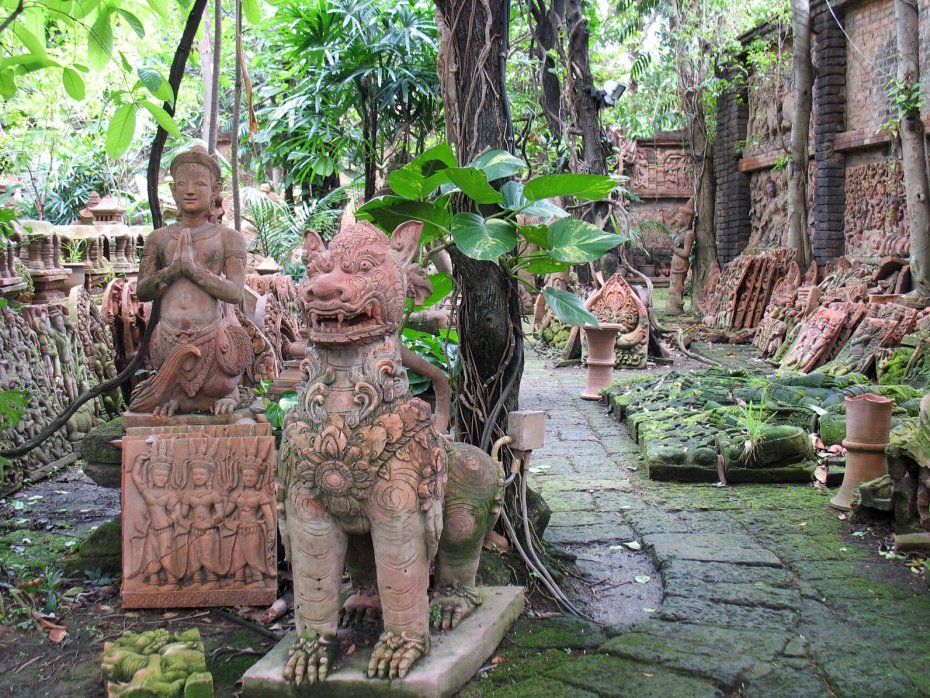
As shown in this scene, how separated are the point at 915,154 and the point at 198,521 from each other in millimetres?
9596

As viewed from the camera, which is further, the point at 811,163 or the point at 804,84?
the point at 811,163

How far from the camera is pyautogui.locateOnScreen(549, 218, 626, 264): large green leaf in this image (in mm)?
3348

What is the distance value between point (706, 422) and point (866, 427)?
173cm

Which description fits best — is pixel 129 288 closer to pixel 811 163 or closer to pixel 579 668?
pixel 579 668

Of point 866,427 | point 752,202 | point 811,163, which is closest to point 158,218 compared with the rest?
point 866,427

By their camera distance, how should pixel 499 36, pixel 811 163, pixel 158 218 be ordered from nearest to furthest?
1. pixel 499 36
2. pixel 158 218
3. pixel 811 163

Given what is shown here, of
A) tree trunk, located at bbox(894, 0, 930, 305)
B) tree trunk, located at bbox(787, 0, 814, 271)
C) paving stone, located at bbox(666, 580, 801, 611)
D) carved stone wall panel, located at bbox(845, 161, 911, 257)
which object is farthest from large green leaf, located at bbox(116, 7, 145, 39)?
tree trunk, located at bbox(787, 0, 814, 271)

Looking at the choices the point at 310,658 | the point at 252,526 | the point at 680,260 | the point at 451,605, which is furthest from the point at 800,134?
the point at 310,658

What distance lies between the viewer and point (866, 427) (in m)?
5.10

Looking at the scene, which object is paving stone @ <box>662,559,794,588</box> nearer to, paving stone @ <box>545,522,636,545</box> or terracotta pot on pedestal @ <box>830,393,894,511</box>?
paving stone @ <box>545,522,636,545</box>

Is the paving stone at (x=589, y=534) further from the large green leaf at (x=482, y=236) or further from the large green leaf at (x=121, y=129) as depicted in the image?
the large green leaf at (x=121, y=129)

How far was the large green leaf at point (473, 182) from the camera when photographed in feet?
10.4

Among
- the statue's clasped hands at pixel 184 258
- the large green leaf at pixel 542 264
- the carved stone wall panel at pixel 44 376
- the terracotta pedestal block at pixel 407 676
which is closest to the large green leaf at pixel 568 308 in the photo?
the large green leaf at pixel 542 264

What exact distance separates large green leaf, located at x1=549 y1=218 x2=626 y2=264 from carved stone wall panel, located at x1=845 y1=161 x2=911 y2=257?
9379 mm
